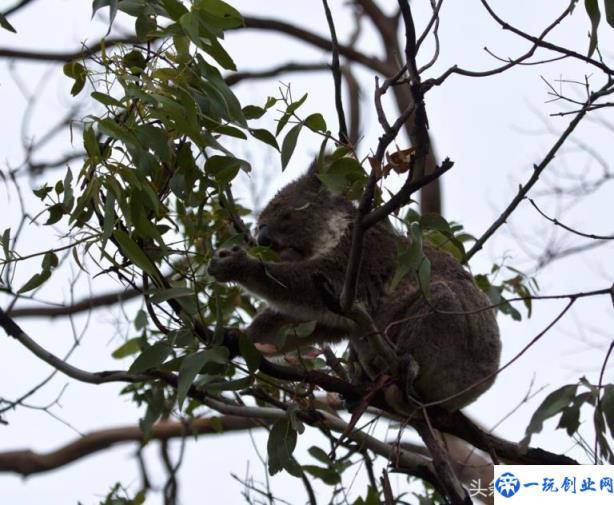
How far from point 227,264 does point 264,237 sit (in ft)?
1.95

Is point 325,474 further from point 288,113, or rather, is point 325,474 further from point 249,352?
point 288,113

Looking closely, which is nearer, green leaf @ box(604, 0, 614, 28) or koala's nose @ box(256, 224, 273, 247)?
green leaf @ box(604, 0, 614, 28)

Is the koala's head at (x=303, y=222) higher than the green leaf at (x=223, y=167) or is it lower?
higher

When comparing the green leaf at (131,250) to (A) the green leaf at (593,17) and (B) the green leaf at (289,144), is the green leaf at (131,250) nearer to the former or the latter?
(B) the green leaf at (289,144)

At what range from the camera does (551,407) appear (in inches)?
77.4

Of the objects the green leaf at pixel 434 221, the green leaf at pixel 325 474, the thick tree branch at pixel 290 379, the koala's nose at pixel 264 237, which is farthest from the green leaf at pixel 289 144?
the koala's nose at pixel 264 237

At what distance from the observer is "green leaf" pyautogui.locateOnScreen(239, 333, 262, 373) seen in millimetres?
2403

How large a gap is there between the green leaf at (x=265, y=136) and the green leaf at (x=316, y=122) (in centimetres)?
9

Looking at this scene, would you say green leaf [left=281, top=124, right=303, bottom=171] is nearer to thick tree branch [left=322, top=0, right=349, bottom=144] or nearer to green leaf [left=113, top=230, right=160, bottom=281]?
thick tree branch [left=322, top=0, right=349, bottom=144]

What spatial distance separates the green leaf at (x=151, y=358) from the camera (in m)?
2.27

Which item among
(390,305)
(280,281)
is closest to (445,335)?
(390,305)

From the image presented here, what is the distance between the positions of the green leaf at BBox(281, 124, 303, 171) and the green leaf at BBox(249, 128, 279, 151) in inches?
1.0

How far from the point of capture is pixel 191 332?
7.71 ft

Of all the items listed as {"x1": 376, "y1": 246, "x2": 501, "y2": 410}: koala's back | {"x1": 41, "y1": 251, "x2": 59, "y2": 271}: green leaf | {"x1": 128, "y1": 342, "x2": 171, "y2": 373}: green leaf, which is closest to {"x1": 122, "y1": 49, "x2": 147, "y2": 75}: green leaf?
{"x1": 41, "y1": 251, "x2": 59, "y2": 271}: green leaf
